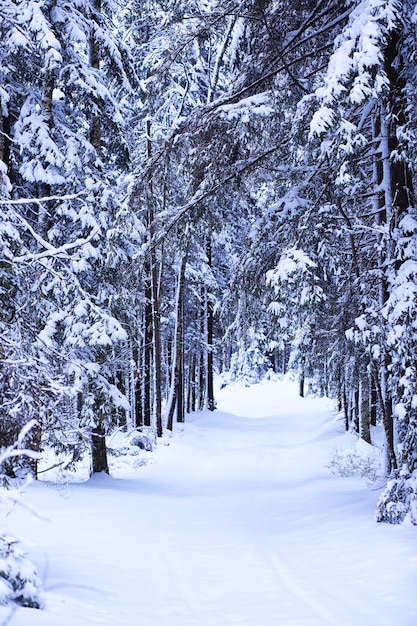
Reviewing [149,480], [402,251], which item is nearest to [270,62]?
[402,251]

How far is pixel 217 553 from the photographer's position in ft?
24.9

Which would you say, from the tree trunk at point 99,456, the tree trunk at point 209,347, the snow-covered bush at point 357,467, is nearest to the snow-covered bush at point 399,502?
the snow-covered bush at point 357,467

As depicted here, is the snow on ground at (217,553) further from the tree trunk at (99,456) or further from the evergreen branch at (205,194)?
the evergreen branch at (205,194)

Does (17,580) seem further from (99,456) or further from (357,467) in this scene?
(357,467)

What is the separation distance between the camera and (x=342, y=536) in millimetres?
7922

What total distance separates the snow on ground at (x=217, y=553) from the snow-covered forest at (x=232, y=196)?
101cm

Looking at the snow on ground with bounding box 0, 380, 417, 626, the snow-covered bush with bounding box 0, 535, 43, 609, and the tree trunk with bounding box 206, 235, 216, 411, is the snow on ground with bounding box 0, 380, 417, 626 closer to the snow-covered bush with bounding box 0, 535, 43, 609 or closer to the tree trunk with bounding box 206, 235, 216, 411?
the snow-covered bush with bounding box 0, 535, 43, 609

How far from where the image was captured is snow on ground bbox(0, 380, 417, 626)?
5195 mm

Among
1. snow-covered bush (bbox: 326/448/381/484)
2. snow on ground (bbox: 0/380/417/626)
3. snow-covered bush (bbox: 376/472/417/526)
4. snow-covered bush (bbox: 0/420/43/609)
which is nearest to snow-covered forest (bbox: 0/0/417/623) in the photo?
snow-covered bush (bbox: 376/472/417/526)

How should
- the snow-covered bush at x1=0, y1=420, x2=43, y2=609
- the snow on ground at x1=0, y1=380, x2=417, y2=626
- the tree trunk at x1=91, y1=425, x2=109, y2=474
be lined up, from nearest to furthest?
the snow-covered bush at x1=0, y1=420, x2=43, y2=609 < the snow on ground at x1=0, y1=380, x2=417, y2=626 < the tree trunk at x1=91, y1=425, x2=109, y2=474

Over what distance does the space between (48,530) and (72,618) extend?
3.66 meters

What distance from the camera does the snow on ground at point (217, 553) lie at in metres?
5.20

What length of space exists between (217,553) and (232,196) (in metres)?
5.83

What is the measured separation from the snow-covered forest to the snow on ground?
3.31ft
